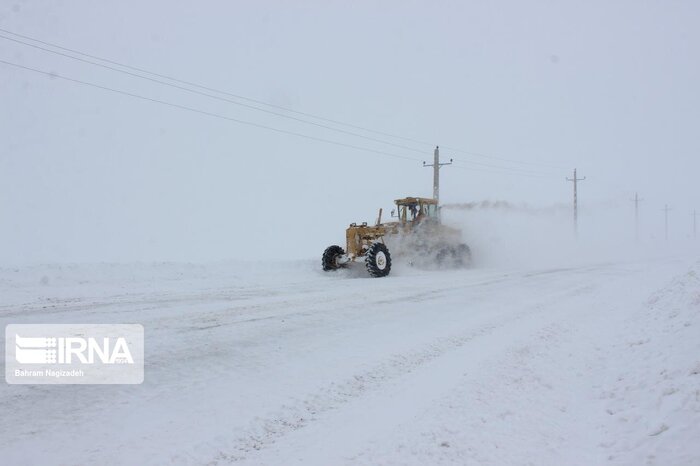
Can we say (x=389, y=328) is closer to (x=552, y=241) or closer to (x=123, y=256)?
(x=123, y=256)

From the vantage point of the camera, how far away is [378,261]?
57.5 ft

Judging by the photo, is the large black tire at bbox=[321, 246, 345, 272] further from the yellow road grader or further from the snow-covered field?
the snow-covered field

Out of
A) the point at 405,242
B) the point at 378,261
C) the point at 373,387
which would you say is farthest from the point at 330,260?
the point at 373,387

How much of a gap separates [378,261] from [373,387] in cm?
1208

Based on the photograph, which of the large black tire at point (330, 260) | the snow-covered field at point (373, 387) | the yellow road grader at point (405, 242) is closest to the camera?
the snow-covered field at point (373, 387)

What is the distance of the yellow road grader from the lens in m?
17.8

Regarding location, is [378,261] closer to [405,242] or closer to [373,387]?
[405,242]

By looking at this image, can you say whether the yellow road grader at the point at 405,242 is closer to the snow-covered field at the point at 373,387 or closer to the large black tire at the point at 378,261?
the large black tire at the point at 378,261

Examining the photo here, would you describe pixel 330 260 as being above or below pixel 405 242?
below

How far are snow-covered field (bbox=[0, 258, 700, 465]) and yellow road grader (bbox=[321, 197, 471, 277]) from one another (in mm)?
6888

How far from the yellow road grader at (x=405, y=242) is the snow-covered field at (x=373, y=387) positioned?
271 inches

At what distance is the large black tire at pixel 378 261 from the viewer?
56.8ft

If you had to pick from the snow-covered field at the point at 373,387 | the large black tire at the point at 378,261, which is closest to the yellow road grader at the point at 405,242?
the large black tire at the point at 378,261

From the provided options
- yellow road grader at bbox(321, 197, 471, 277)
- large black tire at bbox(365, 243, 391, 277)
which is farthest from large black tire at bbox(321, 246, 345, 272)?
large black tire at bbox(365, 243, 391, 277)
